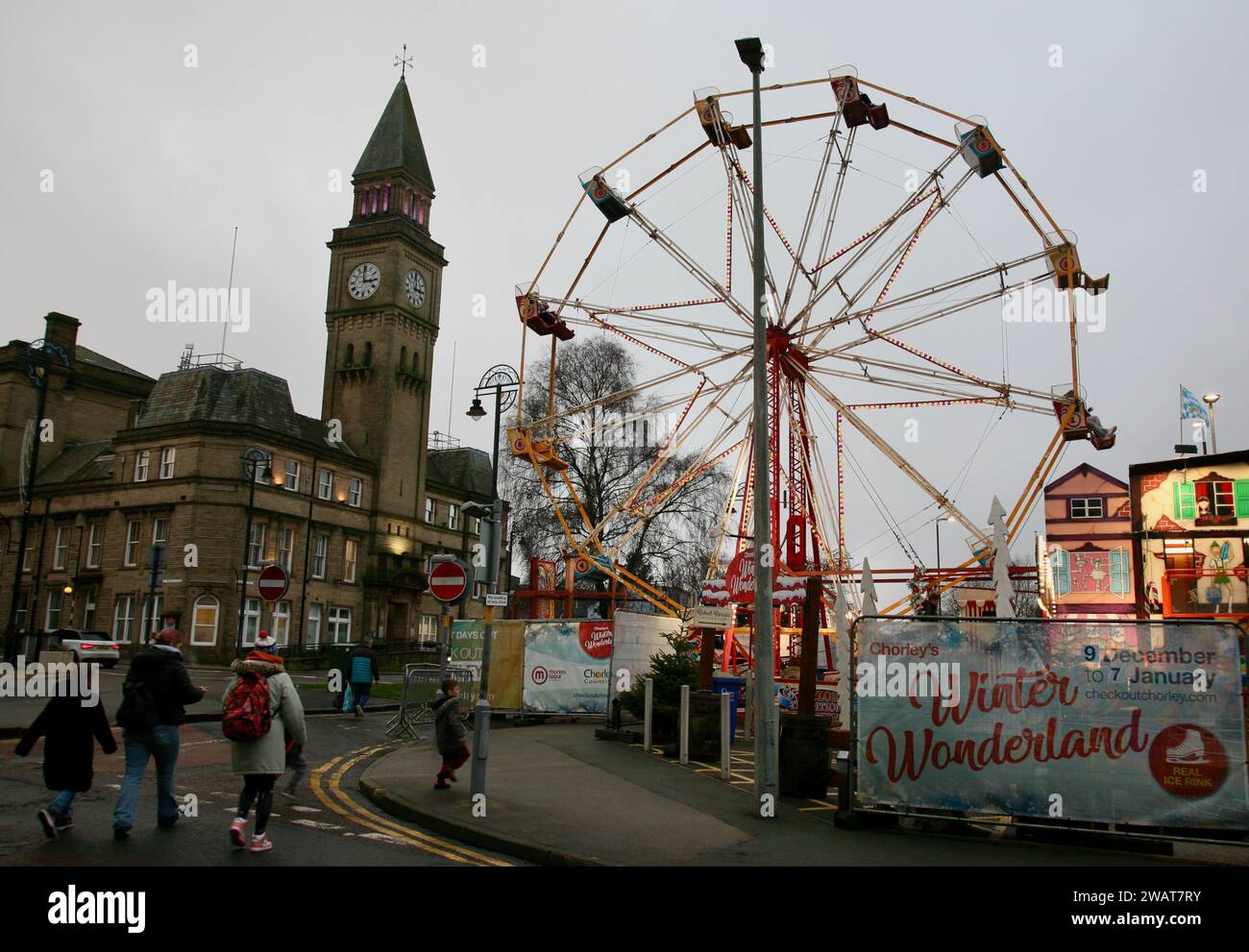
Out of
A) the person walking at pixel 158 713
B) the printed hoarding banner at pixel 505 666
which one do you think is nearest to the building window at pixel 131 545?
the printed hoarding banner at pixel 505 666

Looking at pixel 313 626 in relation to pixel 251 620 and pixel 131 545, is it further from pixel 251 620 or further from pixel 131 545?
pixel 131 545

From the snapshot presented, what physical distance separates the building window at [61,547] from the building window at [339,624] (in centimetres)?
1407

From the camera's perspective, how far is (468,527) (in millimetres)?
65062

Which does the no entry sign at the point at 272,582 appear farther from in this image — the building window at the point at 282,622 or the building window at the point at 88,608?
the building window at the point at 88,608

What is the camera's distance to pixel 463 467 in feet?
223

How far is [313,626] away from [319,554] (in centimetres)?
394

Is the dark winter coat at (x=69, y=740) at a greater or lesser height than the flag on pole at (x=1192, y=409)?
lesser

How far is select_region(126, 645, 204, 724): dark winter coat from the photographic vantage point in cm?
860

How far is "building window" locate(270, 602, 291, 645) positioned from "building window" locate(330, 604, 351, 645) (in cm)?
311

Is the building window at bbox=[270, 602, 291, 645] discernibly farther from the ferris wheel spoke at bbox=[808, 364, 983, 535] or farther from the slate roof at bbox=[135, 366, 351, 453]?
the ferris wheel spoke at bbox=[808, 364, 983, 535]

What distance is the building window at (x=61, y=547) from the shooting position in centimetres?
5003
